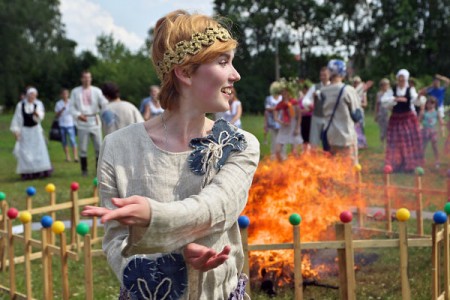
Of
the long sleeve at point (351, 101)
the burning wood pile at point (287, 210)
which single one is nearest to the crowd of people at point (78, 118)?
the long sleeve at point (351, 101)

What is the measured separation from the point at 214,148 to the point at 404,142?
990cm

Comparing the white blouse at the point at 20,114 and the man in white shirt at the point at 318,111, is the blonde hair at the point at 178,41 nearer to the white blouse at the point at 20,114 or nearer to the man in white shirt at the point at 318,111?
the man in white shirt at the point at 318,111

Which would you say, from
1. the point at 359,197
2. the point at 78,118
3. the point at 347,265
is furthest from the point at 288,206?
the point at 78,118

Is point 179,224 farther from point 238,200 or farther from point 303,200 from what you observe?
point 303,200

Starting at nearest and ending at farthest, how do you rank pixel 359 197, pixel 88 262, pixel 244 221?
pixel 244 221 < pixel 88 262 < pixel 359 197

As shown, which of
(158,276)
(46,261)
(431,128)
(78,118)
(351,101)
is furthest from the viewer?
(431,128)

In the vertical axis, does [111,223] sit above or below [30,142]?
below

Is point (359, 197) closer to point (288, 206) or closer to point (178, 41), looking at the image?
point (288, 206)

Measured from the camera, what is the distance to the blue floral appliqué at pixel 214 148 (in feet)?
6.63

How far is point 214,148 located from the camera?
205 cm

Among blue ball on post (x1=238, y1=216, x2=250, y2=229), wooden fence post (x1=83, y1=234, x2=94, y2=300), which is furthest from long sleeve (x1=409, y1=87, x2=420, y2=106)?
wooden fence post (x1=83, y1=234, x2=94, y2=300)

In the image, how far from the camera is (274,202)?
558 cm

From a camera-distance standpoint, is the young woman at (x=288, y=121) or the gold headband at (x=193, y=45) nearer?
the gold headband at (x=193, y=45)

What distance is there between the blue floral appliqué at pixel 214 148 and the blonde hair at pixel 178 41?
19cm
